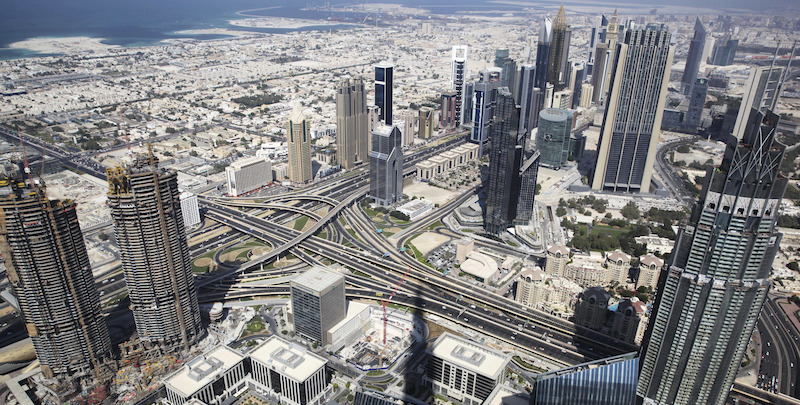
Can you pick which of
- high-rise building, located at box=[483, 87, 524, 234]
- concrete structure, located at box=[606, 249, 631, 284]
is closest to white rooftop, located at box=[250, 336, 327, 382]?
high-rise building, located at box=[483, 87, 524, 234]

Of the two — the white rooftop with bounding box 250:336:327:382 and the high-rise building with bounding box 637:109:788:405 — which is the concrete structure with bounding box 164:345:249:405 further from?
the high-rise building with bounding box 637:109:788:405

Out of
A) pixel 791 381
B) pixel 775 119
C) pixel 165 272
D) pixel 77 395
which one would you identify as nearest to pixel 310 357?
pixel 165 272

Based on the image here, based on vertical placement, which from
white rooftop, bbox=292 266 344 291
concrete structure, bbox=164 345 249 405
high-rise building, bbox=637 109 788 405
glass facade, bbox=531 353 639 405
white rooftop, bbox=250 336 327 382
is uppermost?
high-rise building, bbox=637 109 788 405

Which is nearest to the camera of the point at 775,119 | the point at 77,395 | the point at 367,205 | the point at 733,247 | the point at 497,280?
the point at 775,119

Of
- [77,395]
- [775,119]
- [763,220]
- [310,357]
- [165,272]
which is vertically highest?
[775,119]

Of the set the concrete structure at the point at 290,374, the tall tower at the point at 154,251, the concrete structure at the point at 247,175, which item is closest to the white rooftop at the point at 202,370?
the concrete structure at the point at 290,374

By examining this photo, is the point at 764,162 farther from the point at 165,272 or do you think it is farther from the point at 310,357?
the point at 165,272
